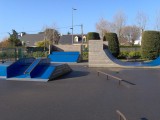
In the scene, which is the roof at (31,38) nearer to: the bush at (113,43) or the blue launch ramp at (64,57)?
the bush at (113,43)

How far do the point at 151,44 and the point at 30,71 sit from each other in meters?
19.8

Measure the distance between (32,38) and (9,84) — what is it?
8118cm

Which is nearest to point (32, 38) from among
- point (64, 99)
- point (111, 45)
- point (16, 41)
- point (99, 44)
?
point (16, 41)

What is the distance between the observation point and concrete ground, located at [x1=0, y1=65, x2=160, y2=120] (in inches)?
257

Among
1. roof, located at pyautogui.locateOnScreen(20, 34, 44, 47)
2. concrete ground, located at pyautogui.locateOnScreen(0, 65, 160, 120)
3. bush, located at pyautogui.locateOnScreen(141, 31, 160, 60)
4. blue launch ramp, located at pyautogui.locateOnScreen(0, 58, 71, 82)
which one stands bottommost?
concrete ground, located at pyautogui.locateOnScreen(0, 65, 160, 120)

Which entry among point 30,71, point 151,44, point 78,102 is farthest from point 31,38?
point 78,102

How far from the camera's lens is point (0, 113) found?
6777 millimetres

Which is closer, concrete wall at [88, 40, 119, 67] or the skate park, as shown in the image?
the skate park

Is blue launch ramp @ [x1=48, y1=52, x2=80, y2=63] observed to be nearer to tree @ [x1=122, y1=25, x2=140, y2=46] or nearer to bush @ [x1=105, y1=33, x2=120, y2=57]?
bush @ [x1=105, y1=33, x2=120, y2=57]

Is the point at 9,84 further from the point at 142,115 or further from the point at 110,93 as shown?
the point at 142,115

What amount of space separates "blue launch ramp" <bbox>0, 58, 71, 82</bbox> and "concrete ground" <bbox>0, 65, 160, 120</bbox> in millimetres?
2020

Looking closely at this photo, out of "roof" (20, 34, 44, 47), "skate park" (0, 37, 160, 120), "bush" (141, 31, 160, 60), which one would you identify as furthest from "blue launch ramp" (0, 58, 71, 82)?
"roof" (20, 34, 44, 47)

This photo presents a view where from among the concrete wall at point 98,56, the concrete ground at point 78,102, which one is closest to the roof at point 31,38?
the concrete wall at point 98,56

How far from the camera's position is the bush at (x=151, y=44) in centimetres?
2997
